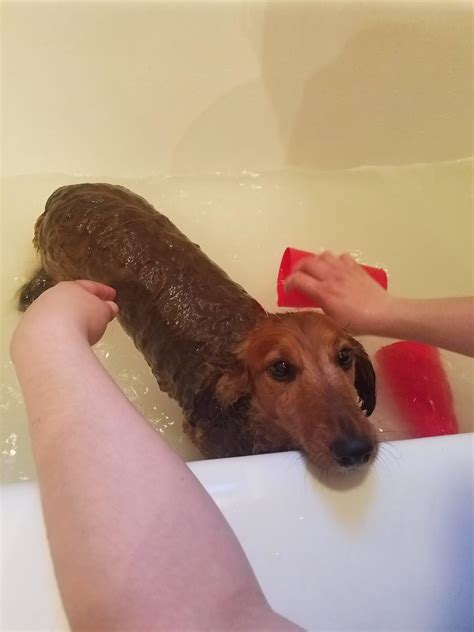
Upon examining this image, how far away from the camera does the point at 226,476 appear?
0.81 meters

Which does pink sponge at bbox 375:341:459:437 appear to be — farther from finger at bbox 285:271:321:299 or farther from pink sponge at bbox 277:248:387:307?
finger at bbox 285:271:321:299

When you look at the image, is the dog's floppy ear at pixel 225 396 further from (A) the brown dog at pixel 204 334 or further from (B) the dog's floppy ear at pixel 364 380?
(B) the dog's floppy ear at pixel 364 380

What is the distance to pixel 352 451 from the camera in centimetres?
89

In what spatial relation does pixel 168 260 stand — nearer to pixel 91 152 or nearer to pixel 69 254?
pixel 69 254

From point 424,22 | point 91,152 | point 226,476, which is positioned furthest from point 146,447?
point 424,22

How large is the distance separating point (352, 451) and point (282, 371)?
0.27 metres

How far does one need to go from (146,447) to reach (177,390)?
0.67 metres

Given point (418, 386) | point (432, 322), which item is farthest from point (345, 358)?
point (418, 386)

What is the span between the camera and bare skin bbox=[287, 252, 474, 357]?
1.12 meters

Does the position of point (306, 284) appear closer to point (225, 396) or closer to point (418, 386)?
point (225, 396)

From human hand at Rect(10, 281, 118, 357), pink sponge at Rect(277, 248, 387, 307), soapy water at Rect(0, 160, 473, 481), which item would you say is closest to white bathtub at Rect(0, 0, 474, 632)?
soapy water at Rect(0, 160, 473, 481)

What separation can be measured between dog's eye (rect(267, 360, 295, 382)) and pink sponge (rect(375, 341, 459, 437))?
0.45 metres

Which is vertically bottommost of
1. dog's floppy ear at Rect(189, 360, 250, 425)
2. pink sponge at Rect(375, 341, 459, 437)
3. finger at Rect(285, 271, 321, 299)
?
pink sponge at Rect(375, 341, 459, 437)

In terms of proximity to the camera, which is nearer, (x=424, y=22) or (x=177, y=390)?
(x=177, y=390)
